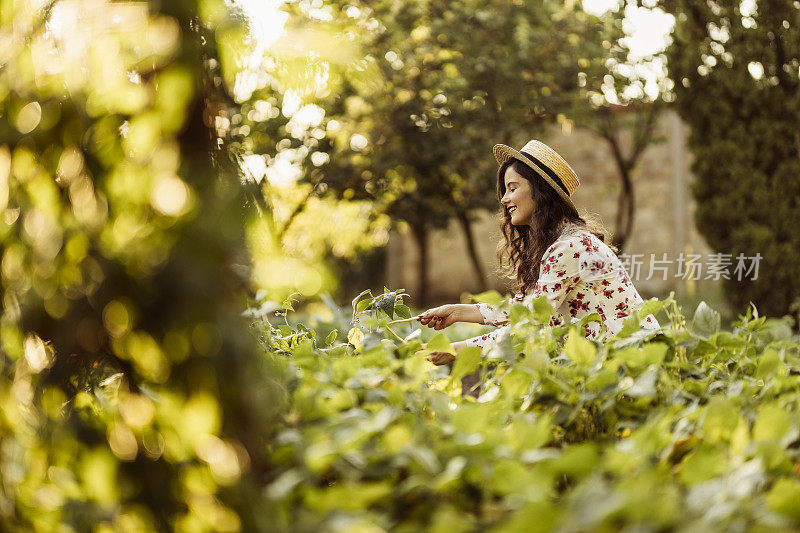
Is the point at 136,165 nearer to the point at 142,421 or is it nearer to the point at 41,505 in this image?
the point at 142,421

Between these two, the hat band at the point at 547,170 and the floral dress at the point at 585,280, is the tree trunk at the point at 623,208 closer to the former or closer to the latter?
the hat band at the point at 547,170


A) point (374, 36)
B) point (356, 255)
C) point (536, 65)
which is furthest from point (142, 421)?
point (356, 255)

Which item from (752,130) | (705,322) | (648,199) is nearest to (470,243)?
(648,199)

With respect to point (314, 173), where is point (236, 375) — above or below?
above

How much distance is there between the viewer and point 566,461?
0.86m

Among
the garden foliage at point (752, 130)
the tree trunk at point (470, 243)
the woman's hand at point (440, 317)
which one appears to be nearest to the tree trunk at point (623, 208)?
the tree trunk at point (470, 243)

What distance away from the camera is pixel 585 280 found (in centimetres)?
288

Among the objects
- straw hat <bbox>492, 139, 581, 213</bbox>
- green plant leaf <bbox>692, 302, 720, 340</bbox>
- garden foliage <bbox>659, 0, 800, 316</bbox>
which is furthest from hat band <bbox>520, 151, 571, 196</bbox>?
garden foliage <bbox>659, 0, 800, 316</bbox>

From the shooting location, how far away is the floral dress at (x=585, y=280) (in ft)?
9.39

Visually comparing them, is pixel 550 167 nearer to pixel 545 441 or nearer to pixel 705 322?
pixel 705 322

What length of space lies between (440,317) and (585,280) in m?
0.74

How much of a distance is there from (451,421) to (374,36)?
27.9ft

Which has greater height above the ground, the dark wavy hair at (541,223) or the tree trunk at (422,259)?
the dark wavy hair at (541,223)

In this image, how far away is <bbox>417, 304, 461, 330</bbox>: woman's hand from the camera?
7.61ft
